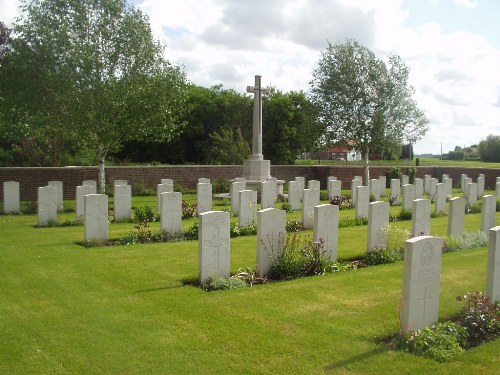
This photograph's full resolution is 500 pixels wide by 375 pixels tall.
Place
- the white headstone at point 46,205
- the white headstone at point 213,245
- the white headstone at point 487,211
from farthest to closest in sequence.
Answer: the white headstone at point 46,205, the white headstone at point 487,211, the white headstone at point 213,245

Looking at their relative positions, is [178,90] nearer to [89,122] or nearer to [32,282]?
[89,122]

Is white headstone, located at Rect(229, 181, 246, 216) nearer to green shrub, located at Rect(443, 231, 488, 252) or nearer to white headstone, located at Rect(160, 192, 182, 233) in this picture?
white headstone, located at Rect(160, 192, 182, 233)

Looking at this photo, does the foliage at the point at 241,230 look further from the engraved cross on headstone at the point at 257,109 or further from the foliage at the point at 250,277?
the engraved cross on headstone at the point at 257,109

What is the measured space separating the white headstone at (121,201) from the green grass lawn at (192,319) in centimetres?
520

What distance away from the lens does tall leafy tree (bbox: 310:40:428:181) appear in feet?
90.3

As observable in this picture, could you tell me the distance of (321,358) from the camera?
5852mm

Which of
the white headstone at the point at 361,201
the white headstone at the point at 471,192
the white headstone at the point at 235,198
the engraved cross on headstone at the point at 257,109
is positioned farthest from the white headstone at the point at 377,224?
the engraved cross on headstone at the point at 257,109

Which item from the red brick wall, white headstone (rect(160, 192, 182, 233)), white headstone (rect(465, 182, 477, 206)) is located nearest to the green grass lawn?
white headstone (rect(160, 192, 182, 233))

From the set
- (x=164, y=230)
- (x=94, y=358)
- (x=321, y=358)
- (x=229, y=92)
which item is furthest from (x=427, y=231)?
(x=229, y=92)

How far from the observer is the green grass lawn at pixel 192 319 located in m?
5.73

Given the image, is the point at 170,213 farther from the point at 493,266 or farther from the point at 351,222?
the point at 493,266

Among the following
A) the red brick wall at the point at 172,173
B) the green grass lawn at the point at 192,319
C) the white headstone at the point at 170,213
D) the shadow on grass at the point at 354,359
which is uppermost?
the red brick wall at the point at 172,173

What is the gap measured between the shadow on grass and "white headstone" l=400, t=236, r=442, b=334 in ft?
1.51

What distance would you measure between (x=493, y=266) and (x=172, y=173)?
2052 cm
